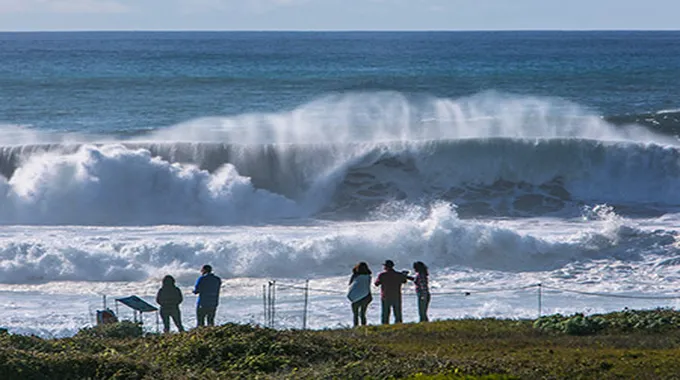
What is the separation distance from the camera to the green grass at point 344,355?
10.6 m

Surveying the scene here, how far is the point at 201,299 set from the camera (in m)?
16.2

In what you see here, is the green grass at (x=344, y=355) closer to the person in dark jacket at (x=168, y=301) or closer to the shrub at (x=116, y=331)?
the shrub at (x=116, y=331)

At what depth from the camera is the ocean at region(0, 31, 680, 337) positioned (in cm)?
2216

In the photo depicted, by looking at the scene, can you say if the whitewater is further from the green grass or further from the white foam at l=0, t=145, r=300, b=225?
the green grass

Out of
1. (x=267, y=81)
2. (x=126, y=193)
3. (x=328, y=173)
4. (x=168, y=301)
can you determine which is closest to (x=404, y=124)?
(x=328, y=173)

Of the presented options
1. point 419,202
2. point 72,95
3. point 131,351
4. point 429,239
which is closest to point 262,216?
point 419,202

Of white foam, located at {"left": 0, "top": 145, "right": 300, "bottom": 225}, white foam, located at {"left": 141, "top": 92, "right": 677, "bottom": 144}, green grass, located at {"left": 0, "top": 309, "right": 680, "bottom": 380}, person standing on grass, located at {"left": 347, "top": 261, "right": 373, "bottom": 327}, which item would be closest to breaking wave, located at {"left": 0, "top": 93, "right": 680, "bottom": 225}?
white foam, located at {"left": 0, "top": 145, "right": 300, "bottom": 225}

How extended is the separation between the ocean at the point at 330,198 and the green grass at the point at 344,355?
4.87 m

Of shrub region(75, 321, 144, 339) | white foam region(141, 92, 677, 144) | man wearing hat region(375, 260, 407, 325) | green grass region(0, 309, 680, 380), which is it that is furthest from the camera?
white foam region(141, 92, 677, 144)

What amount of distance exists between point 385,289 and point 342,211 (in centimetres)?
1669

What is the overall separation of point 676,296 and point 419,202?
14345mm

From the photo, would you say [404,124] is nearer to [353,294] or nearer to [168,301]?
[353,294]

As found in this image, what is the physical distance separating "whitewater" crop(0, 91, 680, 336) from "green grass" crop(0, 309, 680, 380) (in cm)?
484

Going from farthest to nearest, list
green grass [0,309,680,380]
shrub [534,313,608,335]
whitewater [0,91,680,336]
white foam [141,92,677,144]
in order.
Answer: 1. white foam [141,92,677,144]
2. whitewater [0,91,680,336]
3. shrub [534,313,608,335]
4. green grass [0,309,680,380]
